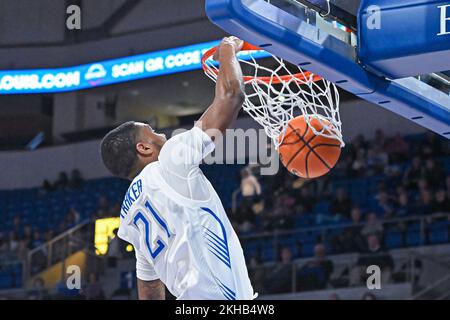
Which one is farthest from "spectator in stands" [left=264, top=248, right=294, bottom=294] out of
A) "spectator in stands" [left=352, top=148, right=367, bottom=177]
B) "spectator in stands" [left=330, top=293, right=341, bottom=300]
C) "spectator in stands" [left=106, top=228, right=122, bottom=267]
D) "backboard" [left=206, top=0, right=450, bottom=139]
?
"backboard" [left=206, top=0, right=450, bottom=139]

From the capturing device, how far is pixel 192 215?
9.45 ft

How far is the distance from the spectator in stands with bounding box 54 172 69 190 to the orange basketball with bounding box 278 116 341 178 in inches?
384

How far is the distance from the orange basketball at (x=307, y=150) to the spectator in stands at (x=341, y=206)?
564cm

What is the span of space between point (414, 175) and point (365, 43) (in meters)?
6.16

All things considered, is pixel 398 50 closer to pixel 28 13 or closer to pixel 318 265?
pixel 318 265

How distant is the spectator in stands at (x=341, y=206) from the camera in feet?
31.0

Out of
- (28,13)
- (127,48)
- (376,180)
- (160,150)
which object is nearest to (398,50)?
(160,150)

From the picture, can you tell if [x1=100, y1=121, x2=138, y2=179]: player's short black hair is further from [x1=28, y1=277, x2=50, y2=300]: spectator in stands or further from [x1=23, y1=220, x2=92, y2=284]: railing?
[x1=23, y1=220, x2=92, y2=284]: railing

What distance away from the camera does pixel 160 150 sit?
3.09 m

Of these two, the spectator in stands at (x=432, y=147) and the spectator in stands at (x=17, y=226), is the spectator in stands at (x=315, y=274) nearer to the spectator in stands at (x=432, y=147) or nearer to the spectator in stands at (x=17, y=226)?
the spectator in stands at (x=432, y=147)

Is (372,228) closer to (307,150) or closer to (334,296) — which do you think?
(334,296)

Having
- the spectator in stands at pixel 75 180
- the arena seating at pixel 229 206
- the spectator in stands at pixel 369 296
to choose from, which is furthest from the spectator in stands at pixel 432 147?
the spectator in stands at pixel 75 180

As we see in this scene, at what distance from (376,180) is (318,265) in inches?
71.8

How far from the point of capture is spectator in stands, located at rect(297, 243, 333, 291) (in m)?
8.46
